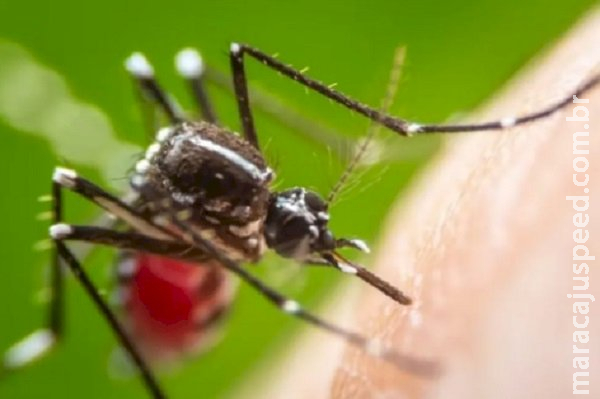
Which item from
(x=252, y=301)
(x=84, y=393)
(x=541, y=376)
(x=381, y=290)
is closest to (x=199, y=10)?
(x=252, y=301)

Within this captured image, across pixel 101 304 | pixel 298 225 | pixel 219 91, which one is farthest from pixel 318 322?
pixel 219 91

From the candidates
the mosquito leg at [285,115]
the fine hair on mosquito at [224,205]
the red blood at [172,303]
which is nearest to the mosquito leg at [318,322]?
the fine hair on mosquito at [224,205]

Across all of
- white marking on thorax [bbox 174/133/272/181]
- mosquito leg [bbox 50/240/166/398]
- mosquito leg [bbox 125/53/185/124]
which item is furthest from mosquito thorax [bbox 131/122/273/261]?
mosquito leg [bbox 125/53/185/124]

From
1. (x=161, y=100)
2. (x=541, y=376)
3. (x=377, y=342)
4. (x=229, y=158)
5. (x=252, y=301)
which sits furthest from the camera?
(x=252, y=301)

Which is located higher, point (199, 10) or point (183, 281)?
point (199, 10)

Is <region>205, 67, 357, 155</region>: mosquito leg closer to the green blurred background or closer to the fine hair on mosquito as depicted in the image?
the green blurred background

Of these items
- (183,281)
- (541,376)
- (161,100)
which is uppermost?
(161,100)

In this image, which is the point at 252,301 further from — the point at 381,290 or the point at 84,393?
the point at 381,290
